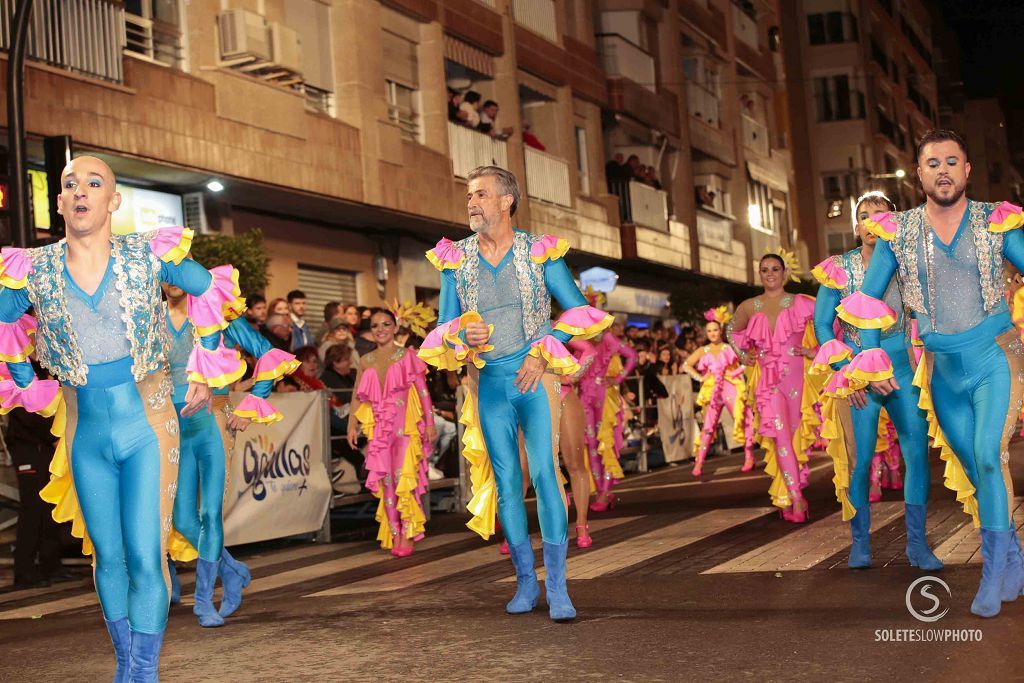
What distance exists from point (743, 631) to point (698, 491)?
28.6 ft

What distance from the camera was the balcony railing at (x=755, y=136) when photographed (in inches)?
1775

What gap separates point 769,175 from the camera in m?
47.4

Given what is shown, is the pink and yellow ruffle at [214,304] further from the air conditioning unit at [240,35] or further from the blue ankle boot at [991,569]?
the air conditioning unit at [240,35]

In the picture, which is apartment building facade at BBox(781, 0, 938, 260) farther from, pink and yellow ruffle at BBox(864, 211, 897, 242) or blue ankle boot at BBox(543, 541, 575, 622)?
blue ankle boot at BBox(543, 541, 575, 622)

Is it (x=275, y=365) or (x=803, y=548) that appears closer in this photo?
(x=275, y=365)

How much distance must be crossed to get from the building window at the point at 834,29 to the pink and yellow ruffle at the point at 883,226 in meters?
55.8

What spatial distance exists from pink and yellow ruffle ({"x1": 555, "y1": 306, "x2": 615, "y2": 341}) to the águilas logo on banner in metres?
5.45

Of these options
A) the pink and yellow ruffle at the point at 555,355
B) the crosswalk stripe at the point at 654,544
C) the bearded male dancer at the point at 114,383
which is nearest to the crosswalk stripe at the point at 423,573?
the crosswalk stripe at the point at 654,544

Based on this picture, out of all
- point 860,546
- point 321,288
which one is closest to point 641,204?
point 321,288

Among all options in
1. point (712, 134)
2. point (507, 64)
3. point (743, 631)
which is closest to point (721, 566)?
point (743, 631)

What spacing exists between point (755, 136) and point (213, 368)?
42.3m

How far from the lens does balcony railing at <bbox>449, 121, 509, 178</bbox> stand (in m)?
24.8

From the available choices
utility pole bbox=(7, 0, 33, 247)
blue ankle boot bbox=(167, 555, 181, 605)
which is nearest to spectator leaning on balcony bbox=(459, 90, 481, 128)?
utility pole bbox=(7, 0, 33, 247)

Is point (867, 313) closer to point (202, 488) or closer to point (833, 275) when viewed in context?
point (833, 275)
